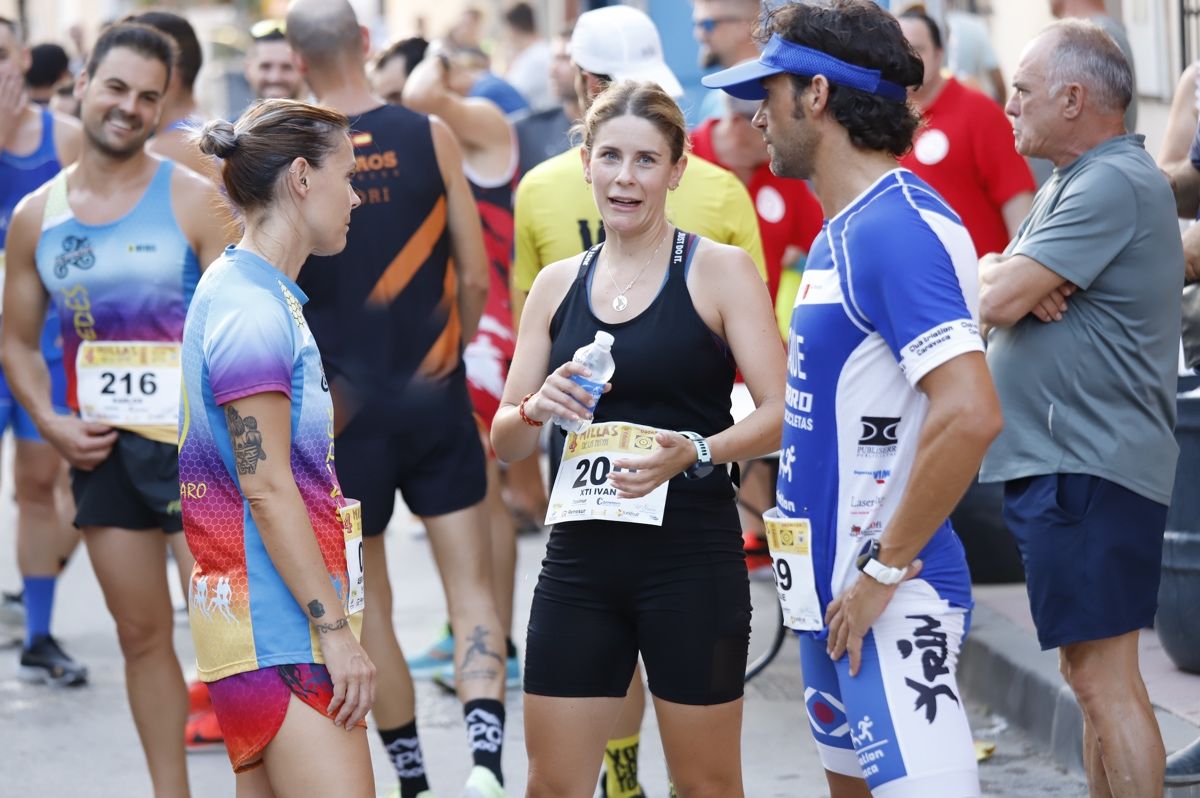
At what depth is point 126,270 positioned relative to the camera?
5.07 meters

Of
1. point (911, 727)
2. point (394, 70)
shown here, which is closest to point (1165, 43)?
point (394, 70)

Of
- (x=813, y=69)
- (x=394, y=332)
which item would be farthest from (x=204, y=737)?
(x=813, y=69)

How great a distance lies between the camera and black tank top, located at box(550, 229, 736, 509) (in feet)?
12.5

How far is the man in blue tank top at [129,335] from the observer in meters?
5.05

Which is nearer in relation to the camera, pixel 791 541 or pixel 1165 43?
pixel 791 541

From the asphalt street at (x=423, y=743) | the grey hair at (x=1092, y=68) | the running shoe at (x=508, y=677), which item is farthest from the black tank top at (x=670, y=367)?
the running shoe at (x=508, y=677)

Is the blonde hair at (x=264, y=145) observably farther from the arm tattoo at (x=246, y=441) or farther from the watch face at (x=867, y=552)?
the watch face at (x=867, y=552)

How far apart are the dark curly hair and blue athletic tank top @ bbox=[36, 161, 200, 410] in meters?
2.39

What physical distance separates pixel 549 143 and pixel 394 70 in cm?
102

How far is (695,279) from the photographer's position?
154 inches

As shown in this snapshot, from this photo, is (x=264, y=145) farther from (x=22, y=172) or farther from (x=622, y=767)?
(x=22, y=172)

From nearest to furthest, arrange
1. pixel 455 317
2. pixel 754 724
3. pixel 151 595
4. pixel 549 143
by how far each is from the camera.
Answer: pixel 151 595
pixel 455 317
pixel 754 724
pixel 549 143

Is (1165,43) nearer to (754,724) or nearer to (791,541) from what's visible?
(754,724)

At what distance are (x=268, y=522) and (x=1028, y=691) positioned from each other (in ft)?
11.0
